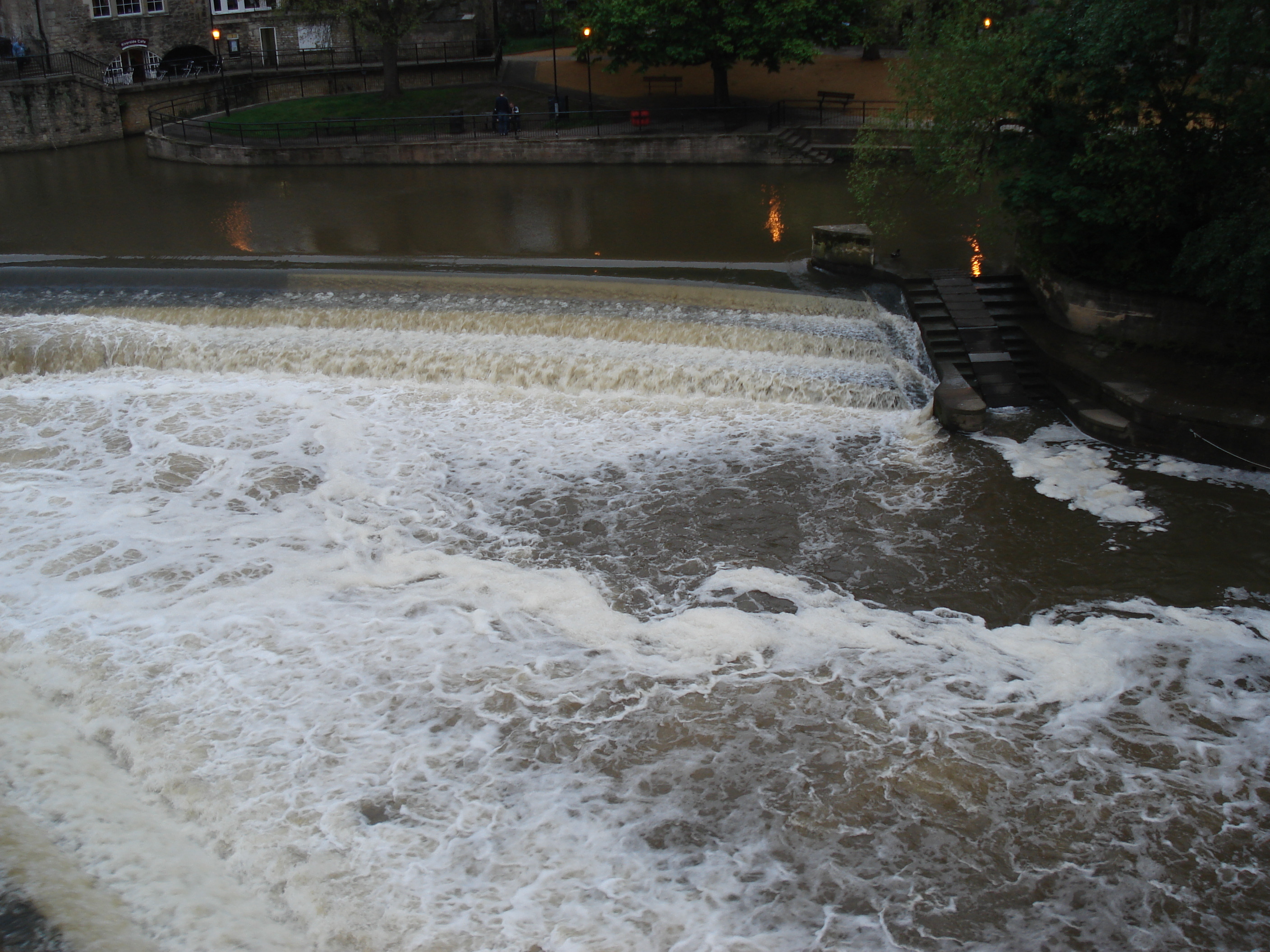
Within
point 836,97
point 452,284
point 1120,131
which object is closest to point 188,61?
point 836,97

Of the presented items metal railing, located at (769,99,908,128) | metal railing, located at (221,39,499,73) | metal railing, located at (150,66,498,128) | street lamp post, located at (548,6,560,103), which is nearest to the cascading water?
metal railing, located at (769,99,908,128)

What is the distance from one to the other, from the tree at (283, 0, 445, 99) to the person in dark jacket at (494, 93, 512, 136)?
496 cm

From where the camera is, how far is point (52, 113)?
32.5 metres

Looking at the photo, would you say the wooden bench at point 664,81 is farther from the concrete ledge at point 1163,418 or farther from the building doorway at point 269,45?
the concrete ledge at point 1163,418

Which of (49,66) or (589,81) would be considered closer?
(589,81)

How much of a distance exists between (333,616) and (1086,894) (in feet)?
20.3

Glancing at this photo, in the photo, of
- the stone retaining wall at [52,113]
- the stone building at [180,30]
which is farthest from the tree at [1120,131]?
the stone retaining wall at [52,113]

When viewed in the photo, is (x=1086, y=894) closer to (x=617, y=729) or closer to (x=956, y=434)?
(x=617, y=729)

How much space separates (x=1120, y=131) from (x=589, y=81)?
69.7ft

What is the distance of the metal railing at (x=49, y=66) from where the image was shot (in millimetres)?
32781

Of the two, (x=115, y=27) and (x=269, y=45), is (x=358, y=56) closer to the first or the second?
(x=269, y=45)

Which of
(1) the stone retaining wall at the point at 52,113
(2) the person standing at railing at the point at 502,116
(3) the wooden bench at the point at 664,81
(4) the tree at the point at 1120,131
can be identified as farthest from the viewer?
(1) the stone retaining wall at the point at 52,113

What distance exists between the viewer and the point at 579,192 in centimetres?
2347

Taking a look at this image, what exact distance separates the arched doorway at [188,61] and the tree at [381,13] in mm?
7236
